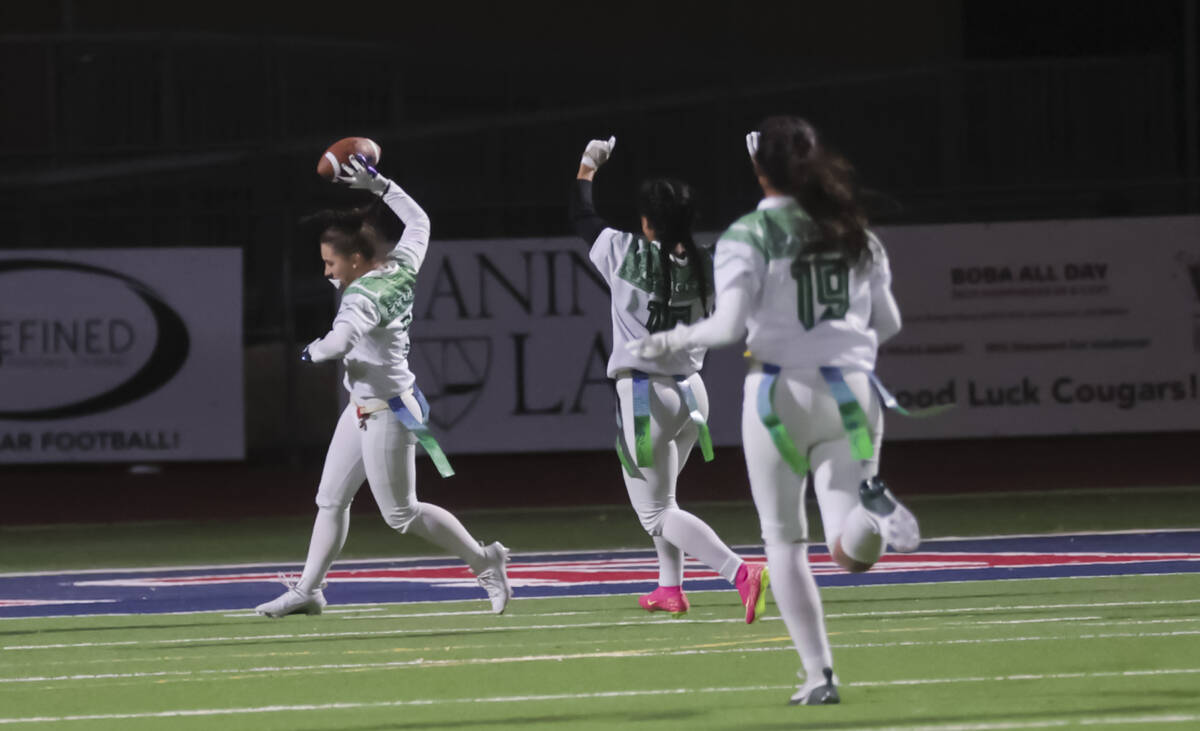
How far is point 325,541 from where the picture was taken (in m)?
9.12

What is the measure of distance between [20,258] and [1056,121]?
40.2 feet

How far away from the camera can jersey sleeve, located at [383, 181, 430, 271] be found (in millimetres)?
9062

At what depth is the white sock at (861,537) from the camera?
579 cm

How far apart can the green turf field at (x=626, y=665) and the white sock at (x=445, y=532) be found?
33 centimetres

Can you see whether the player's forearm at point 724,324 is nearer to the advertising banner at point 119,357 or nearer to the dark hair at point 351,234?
the dark hair at point 351,234

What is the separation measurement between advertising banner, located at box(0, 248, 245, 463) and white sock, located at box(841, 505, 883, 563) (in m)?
13.6

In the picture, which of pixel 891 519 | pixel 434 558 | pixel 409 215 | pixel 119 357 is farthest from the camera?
pixel 119 357

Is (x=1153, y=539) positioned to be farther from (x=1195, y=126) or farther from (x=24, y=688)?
(x=1195, y=126)

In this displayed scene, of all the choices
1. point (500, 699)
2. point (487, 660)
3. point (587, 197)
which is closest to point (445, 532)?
point (487, 660)

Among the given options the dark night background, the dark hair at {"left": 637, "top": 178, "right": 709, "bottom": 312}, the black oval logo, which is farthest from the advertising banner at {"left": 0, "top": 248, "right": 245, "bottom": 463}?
the dark hair at {"left": 637, "top": 178, "right": 709, "bottom": 312}

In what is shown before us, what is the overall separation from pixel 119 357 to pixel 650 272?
36.9ft

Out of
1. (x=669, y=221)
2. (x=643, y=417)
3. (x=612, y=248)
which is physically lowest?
(x=643, y=417)

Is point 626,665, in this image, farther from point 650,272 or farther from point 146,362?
point 146,362

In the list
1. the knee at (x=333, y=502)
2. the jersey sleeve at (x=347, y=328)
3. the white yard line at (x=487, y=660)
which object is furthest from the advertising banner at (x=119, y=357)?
the white yard line at (x=487, y=660)
